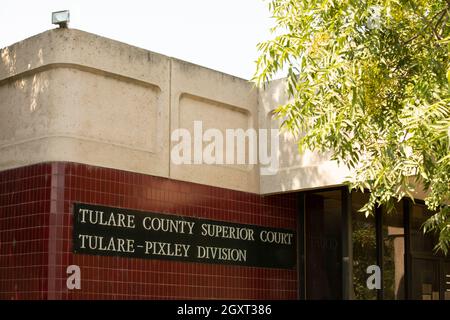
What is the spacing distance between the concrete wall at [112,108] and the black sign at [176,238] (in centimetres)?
72

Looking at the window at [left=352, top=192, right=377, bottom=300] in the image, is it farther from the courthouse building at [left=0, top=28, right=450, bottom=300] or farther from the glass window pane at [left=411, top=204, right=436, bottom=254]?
the glass window pane at [left=411, top=204, right=436, bottom=254]

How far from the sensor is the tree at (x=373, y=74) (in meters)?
9.31

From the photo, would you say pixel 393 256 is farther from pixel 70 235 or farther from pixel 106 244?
pixel 70 235

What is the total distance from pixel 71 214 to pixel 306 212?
506 cm

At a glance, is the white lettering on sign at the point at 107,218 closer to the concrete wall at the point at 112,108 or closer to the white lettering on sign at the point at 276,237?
the concrete wall at the point at 112,108

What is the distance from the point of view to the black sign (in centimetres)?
1197

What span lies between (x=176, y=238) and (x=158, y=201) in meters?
0.66

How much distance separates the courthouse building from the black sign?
2 cm

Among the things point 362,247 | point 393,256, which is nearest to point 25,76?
point 362,247

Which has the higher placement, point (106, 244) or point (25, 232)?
point (25, 232)

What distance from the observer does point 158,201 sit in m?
13.0

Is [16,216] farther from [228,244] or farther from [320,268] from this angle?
[320,268]

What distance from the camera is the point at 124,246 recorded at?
12.3 m

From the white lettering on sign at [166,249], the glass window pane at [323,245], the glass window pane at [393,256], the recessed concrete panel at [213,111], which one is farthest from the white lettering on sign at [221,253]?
the glass window pane at [393,256]
